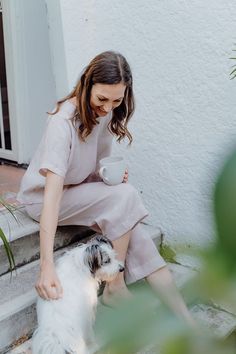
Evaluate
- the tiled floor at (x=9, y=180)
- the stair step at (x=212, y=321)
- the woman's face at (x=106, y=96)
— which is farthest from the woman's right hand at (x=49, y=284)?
the stair step at (x=212, y=321)

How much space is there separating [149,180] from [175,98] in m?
0.53

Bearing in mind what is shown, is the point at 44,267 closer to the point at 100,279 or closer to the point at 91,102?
the point at 100,279

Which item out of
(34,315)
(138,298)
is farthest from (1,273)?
(138,298)

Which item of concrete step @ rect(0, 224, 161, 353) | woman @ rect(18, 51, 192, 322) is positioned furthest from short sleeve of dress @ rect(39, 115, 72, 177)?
concrete step @ rect(0, 224, 161, 353)

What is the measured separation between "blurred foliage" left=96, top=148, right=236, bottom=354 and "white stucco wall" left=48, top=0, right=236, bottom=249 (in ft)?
7.11

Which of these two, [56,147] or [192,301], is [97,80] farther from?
[192,301]

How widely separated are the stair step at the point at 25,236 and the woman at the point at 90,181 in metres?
0.08

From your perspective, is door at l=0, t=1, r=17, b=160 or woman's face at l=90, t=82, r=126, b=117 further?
door at l=0, t=1, r=17, b=160

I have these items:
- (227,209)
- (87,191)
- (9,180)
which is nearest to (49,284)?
(87,191)

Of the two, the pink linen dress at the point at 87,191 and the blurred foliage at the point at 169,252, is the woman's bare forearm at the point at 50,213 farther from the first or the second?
the blurred foliage at the point at 169,252

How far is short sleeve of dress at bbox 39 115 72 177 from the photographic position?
2.12m

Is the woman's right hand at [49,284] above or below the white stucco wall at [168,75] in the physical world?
below

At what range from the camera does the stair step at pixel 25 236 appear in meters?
2.44

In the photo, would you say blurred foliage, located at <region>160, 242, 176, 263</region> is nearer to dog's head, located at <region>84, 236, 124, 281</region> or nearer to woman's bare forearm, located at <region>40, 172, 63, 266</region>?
dog's head, located at <region>84, 236, 124, 281</region>
